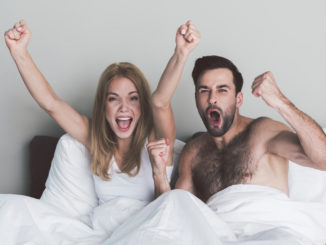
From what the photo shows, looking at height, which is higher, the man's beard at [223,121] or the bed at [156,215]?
the man's beard at [223,121]

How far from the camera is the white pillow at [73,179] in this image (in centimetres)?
215

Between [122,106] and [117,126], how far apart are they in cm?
10

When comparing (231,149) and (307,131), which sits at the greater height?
(307,131)

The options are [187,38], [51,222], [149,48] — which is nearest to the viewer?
[187,38]

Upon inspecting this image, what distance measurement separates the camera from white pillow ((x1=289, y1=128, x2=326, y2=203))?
1981 millimetres

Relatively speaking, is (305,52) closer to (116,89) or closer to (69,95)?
(116,89)

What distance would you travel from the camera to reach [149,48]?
2494mm

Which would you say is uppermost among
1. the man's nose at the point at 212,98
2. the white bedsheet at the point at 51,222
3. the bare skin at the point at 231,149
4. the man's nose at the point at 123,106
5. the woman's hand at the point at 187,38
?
the woman's hand at the point at 187,38

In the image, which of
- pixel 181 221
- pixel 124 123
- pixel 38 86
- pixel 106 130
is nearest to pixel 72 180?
pixel 106 130

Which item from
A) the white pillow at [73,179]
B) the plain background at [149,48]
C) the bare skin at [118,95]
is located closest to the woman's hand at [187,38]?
the bare skin at [118,95]

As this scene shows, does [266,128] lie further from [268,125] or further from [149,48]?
[149,48]

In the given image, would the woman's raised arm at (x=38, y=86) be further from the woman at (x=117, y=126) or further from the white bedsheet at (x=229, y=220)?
the white bedsheet at (x=229, y=220)

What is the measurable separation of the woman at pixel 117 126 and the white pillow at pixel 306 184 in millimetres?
569

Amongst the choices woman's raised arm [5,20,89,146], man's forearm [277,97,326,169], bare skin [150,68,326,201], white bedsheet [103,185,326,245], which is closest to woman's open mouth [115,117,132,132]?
woman's raised arm [5,20,89,146]
